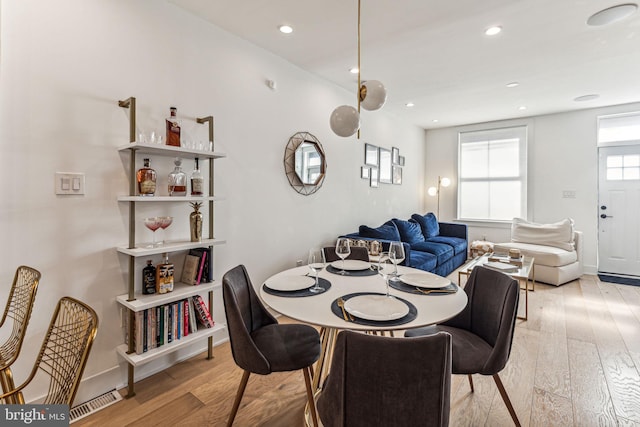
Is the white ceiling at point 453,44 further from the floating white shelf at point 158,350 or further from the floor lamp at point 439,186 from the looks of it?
the floating white shelf at point 158,350

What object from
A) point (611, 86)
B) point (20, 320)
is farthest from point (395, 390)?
point (611, 86)

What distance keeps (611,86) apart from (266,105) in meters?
4.41

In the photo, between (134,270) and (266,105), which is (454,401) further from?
(266,105)

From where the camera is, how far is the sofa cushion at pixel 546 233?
14.7ft

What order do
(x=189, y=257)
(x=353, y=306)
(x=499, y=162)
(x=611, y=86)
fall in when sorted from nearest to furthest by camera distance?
(x=353, y=306)
(x=189, y=257)
(x=611, y=86)
(x=499, y=162)

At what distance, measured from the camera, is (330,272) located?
76.9 inches

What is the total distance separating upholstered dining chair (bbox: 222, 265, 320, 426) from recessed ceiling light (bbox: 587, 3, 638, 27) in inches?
125

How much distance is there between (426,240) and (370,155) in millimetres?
1720

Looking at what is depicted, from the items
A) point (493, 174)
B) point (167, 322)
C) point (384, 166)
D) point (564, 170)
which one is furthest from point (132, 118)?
point (564, 170)

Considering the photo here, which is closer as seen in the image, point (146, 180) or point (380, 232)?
point (146, 180)

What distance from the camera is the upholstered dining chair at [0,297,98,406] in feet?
3.15

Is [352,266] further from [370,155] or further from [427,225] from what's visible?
[427,225]

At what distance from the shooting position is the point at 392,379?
0.93m

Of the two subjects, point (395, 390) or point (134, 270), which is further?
point (134, 270)
